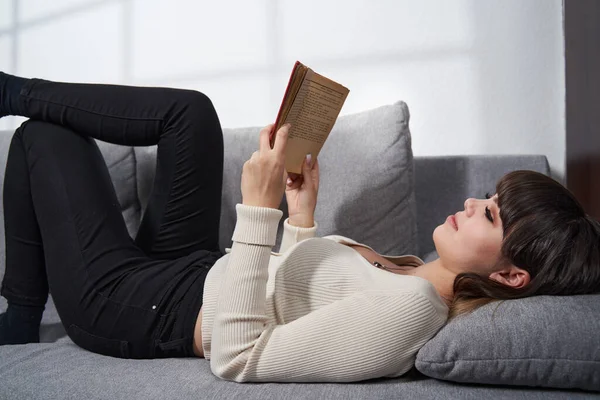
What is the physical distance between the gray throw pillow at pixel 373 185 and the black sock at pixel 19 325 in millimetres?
747

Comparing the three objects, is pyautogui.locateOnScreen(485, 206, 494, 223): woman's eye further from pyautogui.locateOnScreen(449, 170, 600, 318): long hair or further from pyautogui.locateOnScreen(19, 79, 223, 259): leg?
pyautogui.locateOnScreen(19, 79, 223, 259): leg

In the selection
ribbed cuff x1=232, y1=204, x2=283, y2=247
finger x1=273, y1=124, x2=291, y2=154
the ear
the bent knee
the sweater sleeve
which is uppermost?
the bent knee

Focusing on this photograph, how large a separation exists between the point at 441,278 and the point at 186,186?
0.66 metres

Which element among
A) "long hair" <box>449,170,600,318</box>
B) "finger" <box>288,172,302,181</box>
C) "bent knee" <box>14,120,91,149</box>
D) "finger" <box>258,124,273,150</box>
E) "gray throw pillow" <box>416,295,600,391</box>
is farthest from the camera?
"finger" <box>288,172,302,181</box>

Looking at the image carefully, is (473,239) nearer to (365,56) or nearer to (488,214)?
(488,214)

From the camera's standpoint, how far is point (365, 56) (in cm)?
183

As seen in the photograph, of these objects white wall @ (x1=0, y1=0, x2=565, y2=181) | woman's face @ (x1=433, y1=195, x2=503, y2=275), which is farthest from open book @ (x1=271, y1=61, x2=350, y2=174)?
white wall @ (x1=0, y1=0, x2=565, y2=181)

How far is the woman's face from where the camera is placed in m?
1.05

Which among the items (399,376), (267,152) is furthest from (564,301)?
(267,152)

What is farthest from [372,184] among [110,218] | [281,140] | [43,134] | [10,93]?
[10,93]

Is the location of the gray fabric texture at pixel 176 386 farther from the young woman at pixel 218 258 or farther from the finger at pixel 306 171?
the finger at pixel 306 171

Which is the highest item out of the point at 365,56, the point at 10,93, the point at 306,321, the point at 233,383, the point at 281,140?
the point at 365,56

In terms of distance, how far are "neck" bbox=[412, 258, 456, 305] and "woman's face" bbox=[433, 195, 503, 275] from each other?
2 centimetres

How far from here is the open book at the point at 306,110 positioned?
3.46ft
